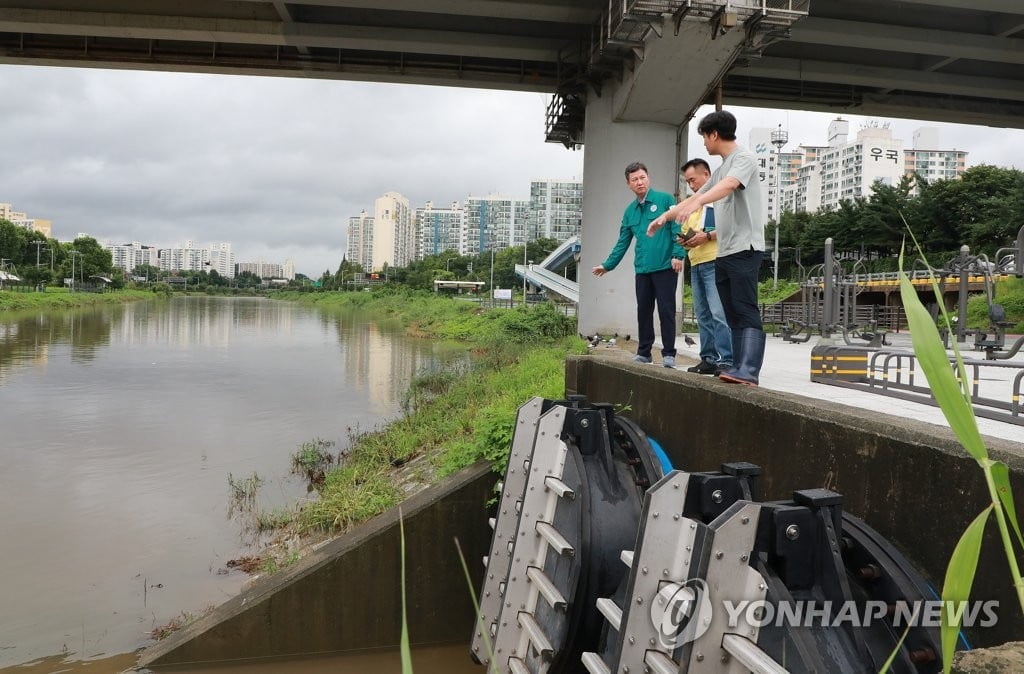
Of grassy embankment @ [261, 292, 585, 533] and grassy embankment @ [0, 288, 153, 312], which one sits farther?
grassy embankment @ [0, 288, 153, 312]

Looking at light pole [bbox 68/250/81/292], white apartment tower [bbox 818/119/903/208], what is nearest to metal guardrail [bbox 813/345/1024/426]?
light pole [bbox 68/250/81/292]

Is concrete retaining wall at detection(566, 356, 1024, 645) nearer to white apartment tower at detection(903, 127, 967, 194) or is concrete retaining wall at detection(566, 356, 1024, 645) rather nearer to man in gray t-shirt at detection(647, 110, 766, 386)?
man in gray t-shirt at detection(647, 110, 766, 386)

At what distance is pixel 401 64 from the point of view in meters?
15.1

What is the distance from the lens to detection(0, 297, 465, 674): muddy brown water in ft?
16.7

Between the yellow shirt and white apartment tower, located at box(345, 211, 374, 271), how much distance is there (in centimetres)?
16094

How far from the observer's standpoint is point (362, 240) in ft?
579

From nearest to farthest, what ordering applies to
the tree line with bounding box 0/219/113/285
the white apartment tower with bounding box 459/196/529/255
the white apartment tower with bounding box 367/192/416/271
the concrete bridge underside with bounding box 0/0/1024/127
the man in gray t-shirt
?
the man in gray t-shirt → the concrete bridge underside with bounding box 0/0/1024/127 → the tree line with bounding box 0/219/113/285 → the white apartment tower with bounding box 459/196/529/255 → the white apartment tower with bounding box 367/192/416/271

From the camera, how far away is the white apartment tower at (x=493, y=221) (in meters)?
142

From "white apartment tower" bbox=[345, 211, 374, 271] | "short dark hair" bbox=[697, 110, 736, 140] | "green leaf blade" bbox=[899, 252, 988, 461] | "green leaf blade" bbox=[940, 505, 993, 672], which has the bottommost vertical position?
"green leaf blade" bbox=[940, 505, 993, 672]

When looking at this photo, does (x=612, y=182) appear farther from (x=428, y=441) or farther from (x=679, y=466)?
(x=679, y=466)

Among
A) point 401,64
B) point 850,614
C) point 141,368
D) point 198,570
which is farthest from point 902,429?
point 141,368

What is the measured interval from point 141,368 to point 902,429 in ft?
63.8

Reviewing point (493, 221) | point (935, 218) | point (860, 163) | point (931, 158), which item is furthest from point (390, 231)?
point (935, 218)

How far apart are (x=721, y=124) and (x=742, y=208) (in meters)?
0.46
